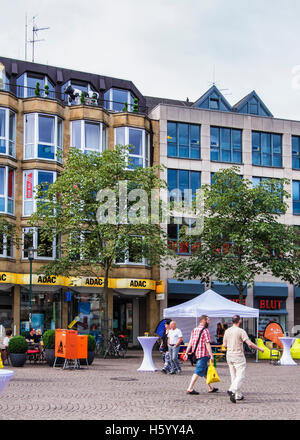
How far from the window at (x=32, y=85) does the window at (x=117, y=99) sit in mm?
3580

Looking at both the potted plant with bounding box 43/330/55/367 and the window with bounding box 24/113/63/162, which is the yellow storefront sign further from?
the potted plant with bounding box 43/330/55/367

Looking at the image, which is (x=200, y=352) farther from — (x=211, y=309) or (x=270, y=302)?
(x=270, y=302)

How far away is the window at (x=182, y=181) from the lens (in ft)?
144

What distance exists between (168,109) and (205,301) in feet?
62.5

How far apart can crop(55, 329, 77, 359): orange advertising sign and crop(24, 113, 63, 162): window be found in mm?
17944

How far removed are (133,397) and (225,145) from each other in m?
32.9

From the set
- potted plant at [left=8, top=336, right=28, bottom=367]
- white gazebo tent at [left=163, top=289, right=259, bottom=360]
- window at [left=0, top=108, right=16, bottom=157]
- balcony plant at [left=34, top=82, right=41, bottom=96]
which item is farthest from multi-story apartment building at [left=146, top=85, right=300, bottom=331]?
potted plant at [left=8, top=336, right=28, bottom=367]

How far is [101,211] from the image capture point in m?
31.0

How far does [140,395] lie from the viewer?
49.8 ft

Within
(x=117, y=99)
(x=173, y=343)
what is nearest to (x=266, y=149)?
(x=117, y=99)

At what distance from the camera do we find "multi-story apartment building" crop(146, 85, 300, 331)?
43.8 metres

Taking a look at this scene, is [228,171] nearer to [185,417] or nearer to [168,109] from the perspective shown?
[168,109]

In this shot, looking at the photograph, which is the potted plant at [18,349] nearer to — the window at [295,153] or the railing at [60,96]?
the railing at [60,96]

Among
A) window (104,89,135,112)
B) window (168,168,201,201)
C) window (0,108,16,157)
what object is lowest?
window (168,168,201,201)
